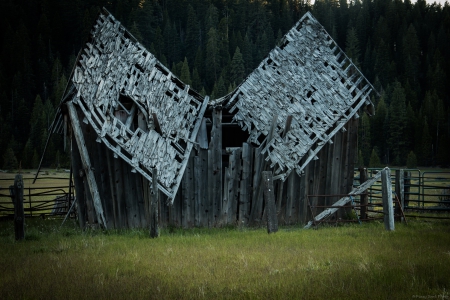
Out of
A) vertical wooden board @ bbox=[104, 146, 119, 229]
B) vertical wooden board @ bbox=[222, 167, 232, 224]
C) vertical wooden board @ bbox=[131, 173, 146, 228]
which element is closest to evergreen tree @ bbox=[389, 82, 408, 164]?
vertical wooden board @ bbox=[222, 167, 232, 224]

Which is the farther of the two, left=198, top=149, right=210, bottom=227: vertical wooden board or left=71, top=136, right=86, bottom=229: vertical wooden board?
left=198, top=149, right=210, bottom=227: vertical wooden board

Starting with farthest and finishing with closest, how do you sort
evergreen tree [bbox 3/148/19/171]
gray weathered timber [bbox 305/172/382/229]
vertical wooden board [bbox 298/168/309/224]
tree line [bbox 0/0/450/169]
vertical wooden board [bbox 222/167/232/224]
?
tree line [bbox 0/0/450/169]
evergreen tree [bbox 3/148/19/171]
vertical wooden board [bbox 298/168/309/224]
vertical wooden board [bbox 222/167/232/224]
gray weathered timber [bbox 305/172/382/229]

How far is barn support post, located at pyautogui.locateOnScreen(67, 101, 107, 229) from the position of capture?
15070mm

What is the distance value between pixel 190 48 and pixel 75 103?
10017 cm

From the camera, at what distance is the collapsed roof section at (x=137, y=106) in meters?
14.4

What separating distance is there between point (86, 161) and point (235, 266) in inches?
323

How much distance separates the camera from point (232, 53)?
367 feet

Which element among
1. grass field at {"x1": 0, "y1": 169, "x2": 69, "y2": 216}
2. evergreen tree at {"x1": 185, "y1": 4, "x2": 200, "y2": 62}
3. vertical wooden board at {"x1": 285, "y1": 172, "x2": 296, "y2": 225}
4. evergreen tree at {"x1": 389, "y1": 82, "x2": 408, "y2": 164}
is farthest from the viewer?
evergreen tree at {"x1": 185, "y1": 4, "x2": 200, "y2": 62}

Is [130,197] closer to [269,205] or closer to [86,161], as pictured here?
[86,161]

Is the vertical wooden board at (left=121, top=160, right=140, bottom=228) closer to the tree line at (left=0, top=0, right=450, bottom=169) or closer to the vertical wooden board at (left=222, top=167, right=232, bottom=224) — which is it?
the vertical wooden board at (left=222, top=167, right=232, bottom=224)

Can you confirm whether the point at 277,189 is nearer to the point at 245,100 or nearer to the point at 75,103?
the point at 245,100

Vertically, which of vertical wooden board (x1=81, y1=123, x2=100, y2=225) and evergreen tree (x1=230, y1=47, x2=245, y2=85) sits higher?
evergreen tree (x1=230, y1=47, x2=245, y2=85)

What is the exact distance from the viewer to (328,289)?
22.6ft

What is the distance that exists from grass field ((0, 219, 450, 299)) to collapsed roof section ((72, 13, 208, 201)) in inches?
111
